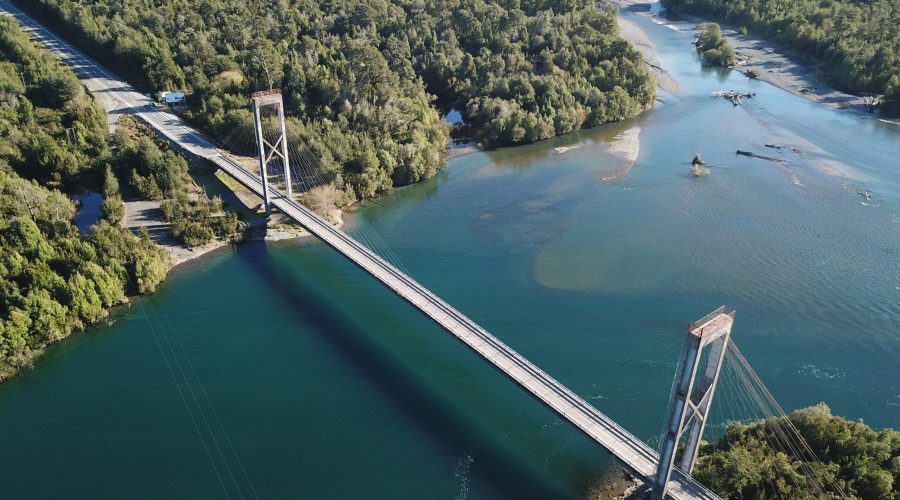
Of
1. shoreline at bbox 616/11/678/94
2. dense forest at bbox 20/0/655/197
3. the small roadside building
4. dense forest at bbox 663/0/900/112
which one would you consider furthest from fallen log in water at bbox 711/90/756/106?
the small roadside building

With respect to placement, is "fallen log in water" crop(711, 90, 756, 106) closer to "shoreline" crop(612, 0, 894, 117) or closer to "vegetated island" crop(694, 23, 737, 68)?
"shoreline" crop(612, 0, 894, 117)

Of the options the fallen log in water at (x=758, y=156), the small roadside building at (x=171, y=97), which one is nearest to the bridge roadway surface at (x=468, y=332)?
the small roadside building at (x=171, y=97)

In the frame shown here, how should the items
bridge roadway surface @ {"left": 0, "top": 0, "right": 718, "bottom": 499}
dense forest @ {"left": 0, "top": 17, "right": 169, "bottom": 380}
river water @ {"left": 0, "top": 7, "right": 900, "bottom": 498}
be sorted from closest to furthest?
bridge roadway surface @ {"left": 0, "top": 0, "right": 718, "bottom": 499} < river water @ {"left": 0, "top": 7, "right": 900, "bottom": 498} < dense forest @ {"left": 0, "top": 17, "right": 169, "bottom": 380}

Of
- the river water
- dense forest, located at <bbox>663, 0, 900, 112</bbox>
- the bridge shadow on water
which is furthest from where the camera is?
dense forest, located at <bbox>663, 0, 900, 112</bbox>

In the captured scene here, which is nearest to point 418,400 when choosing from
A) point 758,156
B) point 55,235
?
point 55,235

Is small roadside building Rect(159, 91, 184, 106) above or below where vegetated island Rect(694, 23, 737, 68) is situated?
below

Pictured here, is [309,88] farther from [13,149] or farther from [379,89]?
[13,149]

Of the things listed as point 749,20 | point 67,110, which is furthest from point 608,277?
point 749,20
